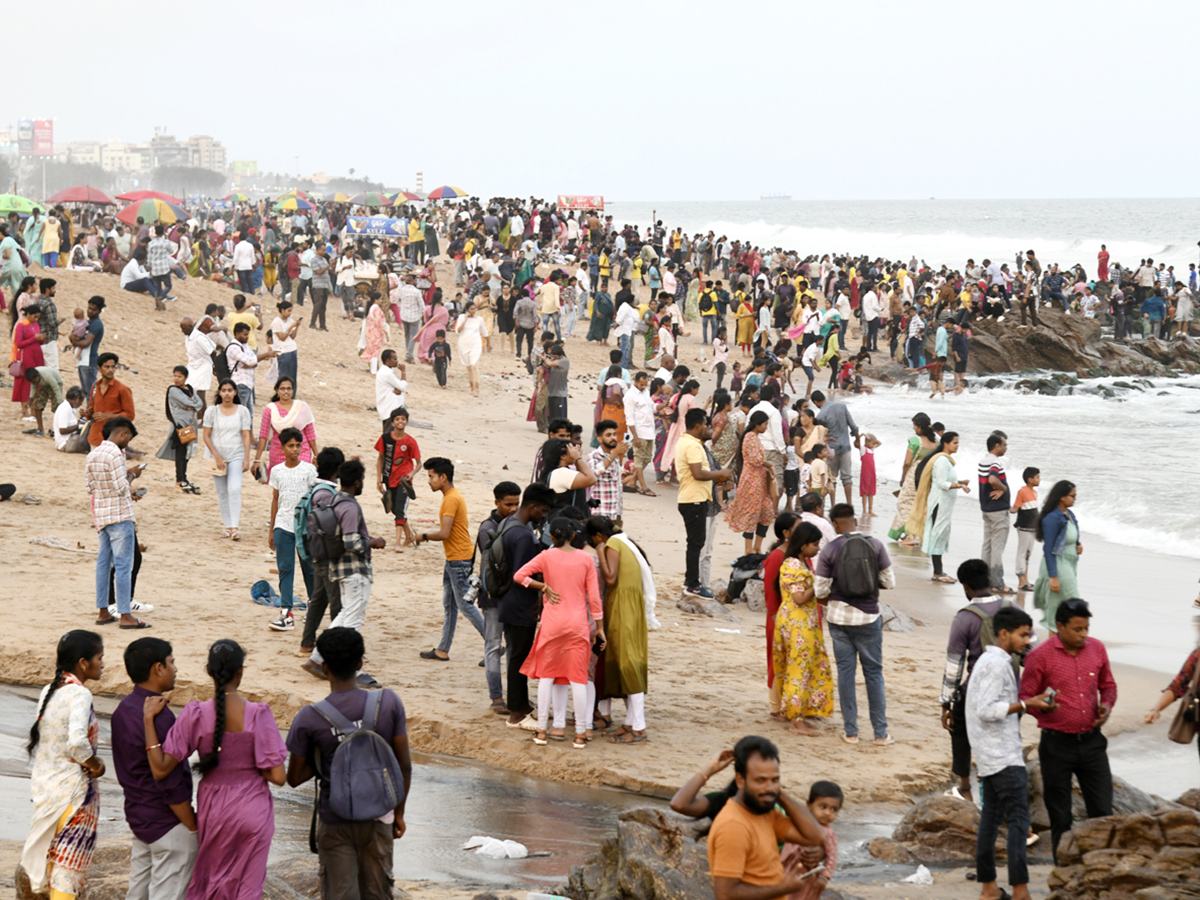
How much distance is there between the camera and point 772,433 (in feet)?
44.0

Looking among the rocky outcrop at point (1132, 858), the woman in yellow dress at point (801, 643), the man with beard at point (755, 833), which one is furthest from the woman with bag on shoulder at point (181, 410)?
the man with beard at point (755, 833)

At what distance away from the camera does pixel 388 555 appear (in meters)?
12.4

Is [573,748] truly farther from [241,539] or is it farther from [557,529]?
Answer: [241,539]

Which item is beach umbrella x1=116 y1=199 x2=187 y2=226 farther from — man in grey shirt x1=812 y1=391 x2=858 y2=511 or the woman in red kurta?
the woman in red kurta

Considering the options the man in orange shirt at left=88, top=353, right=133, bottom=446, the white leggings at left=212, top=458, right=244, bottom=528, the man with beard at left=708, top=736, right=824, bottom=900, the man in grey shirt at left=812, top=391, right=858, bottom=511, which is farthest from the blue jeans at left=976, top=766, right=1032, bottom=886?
the man in grey shirt at left=812, top=391, right=858, bottom=511

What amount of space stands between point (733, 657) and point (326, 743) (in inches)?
227

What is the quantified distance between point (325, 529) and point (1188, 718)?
201 inches

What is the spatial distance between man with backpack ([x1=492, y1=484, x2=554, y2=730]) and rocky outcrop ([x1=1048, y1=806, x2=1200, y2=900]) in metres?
3.26

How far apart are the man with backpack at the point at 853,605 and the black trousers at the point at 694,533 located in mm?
3058

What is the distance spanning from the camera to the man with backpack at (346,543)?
310 inches

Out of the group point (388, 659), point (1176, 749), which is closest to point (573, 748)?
point (388, 659)

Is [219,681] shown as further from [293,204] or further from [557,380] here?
[293,204]

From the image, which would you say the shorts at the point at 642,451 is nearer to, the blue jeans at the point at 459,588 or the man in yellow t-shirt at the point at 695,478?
the man in yellow t-shirt at the point at 695,478

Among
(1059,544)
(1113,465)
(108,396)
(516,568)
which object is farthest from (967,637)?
(1113,465)
